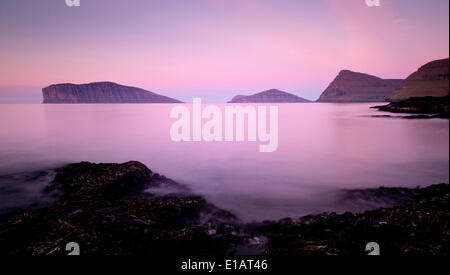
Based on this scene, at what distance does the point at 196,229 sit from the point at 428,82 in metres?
250

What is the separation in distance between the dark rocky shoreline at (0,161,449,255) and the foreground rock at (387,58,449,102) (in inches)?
8135

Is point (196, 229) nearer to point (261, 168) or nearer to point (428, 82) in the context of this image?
point (261, 168)

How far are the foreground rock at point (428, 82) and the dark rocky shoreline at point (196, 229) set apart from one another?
207 metres

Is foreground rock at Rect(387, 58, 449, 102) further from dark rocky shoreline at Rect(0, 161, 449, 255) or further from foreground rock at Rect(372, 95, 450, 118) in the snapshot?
dark rocky shoreline at Rect(0, 161, 449, 255)

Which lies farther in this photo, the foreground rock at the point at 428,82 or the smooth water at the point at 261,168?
the foreground rock at the point at 428,82

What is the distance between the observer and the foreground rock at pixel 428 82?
164 metres

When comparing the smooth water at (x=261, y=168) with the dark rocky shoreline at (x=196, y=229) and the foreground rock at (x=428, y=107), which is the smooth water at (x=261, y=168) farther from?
the foreground rock at (x=428, y=107)

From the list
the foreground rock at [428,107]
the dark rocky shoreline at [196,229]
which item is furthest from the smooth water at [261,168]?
the foreground rock at [428,107]

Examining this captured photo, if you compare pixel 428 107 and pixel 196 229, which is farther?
pixel 428 107

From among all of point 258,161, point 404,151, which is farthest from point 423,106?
point 258,161

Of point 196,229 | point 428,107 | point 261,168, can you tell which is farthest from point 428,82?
point 196,229

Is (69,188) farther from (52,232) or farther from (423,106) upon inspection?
(423,106)

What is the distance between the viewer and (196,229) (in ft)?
23.1

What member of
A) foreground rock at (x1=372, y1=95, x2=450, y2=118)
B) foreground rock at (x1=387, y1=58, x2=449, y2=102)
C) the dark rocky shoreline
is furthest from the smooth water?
foreground rock at (x1=387, y1=58, x2=449, y2=102)
